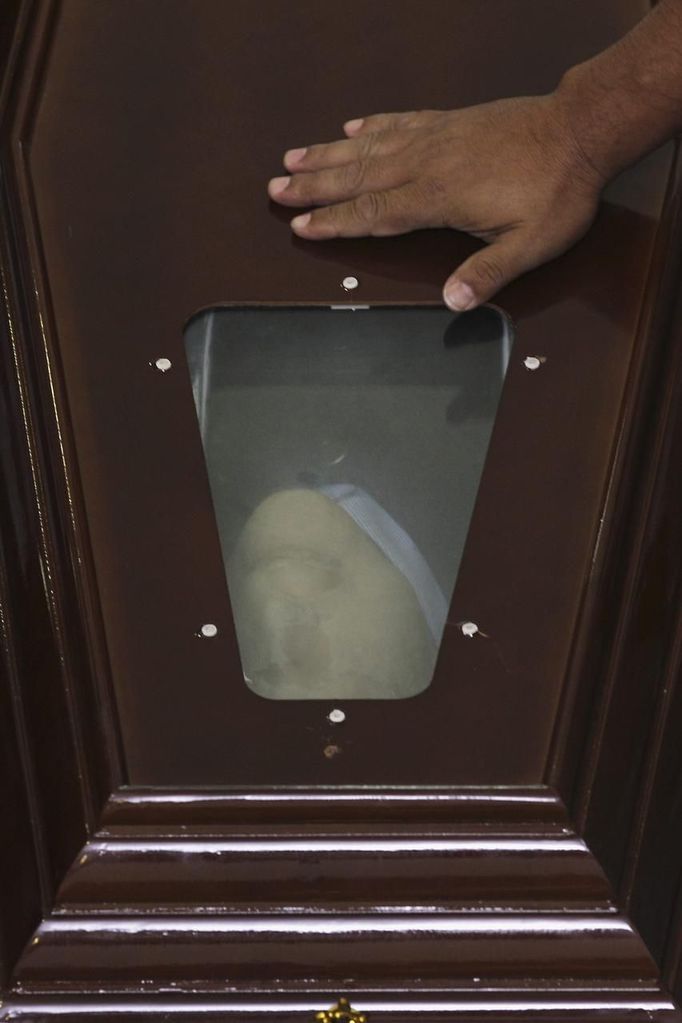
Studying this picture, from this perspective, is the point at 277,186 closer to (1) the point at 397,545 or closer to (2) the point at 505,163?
(2) the point at 505,163

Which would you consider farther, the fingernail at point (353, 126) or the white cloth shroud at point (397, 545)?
the fingernail at point (353, 126)

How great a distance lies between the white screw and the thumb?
22cm

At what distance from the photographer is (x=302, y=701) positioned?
34.0 inches

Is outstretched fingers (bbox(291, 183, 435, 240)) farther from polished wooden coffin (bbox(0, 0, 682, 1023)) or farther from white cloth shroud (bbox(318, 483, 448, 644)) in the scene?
white cloth shroud (bbox(318, 483, 448, 644))

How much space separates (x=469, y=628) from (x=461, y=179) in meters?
0.33

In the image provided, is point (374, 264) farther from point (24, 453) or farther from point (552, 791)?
point (552, 791)

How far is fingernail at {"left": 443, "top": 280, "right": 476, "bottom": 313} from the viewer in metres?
0.98

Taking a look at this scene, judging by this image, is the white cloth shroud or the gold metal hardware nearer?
the gold metal hardware

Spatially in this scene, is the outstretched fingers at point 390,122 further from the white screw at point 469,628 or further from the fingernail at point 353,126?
the white screw at point 469,628

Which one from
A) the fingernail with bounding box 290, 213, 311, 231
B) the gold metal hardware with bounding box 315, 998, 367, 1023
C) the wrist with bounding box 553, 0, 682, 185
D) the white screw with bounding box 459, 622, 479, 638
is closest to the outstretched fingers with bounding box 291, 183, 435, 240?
the fingernail with bounding box 290, 213, 311, 231

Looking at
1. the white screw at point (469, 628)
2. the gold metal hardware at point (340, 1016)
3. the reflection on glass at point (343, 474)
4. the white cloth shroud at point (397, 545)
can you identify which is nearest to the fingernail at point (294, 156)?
the reflection on glass at point (343, 474)

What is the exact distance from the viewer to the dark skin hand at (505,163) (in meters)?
1.00

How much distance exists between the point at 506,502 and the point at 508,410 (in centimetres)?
7

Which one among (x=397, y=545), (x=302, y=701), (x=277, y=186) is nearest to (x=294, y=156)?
(x=277, y=186)
